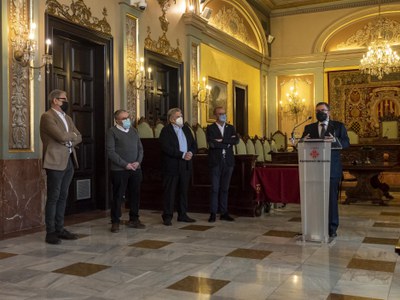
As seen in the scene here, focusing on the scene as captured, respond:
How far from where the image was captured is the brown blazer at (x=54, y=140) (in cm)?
407

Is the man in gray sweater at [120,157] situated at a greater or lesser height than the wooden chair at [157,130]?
lesser

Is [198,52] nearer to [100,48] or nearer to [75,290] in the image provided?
[100,48]

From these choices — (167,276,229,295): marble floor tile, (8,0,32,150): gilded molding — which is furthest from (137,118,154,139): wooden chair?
(167,276,229,295): marble floor tile

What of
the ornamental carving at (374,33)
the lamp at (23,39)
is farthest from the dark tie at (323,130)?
the ornamental carving at (374,33)

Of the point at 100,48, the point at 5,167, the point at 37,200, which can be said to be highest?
the point at 100,48

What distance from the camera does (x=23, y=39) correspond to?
4.74 metres

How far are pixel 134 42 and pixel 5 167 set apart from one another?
116 inches

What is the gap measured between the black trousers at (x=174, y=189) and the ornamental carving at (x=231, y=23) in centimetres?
511

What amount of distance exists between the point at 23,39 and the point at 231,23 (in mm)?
6489

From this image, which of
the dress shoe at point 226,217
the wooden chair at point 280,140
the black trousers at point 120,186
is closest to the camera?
the black trousers at point 120,186

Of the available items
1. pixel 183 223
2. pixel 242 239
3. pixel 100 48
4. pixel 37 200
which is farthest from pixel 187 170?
pixel 100 48

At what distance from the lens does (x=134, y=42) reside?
6.68 metres

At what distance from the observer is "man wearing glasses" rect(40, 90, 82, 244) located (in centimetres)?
409

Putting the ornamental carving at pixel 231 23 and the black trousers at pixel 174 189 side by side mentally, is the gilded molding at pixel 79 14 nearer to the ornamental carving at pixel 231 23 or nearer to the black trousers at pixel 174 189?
the black trousers at pixel 174 189
